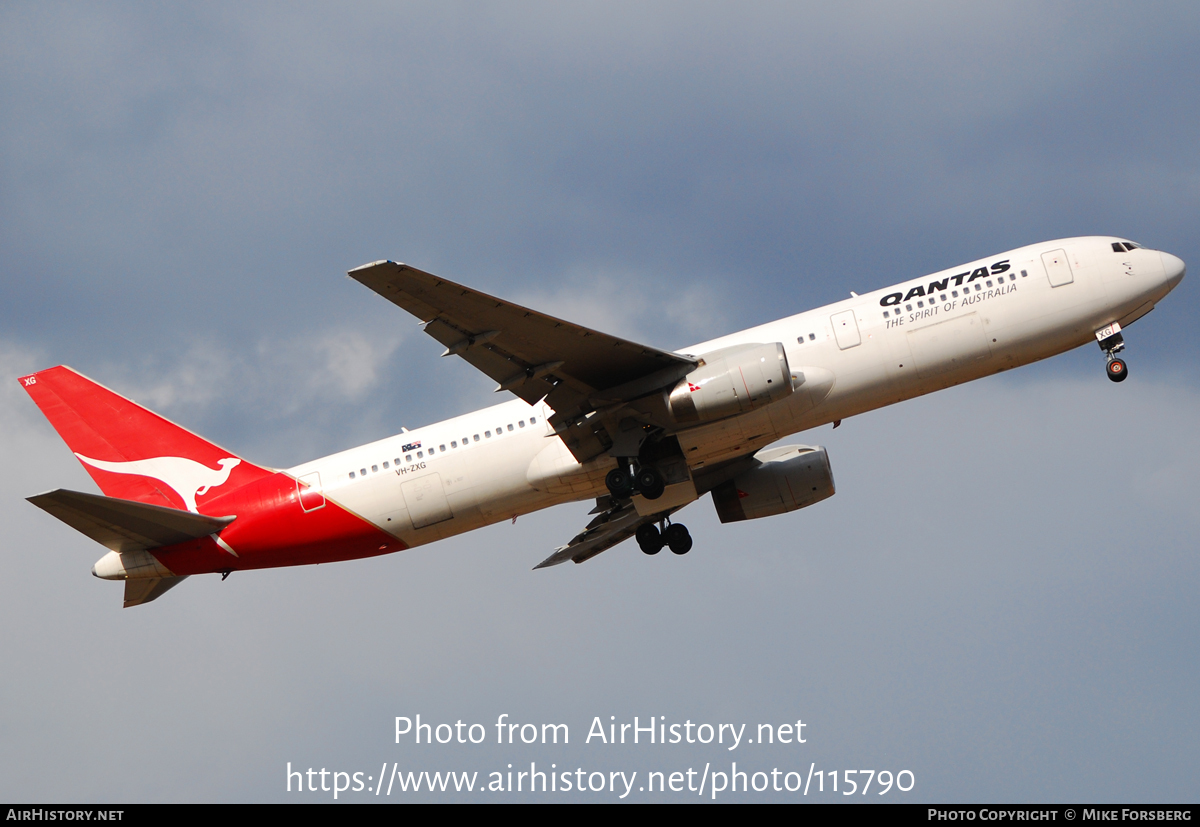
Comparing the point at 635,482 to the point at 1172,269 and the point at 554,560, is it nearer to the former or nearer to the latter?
the point at 554,560

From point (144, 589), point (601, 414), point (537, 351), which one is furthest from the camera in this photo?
point (144, 589)

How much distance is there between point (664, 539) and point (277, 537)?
12.4 metres

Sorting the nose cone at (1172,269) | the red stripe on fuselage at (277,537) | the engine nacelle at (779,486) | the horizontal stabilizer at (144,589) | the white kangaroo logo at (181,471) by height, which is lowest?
the horizontal stabilizer at (144,589)

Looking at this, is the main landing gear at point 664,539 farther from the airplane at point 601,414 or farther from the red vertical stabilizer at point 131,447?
the red vertical stabilizer at point 131,447

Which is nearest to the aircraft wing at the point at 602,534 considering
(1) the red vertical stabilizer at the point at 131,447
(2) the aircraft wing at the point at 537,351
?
(2) the aircraft wing at the point at 537,351

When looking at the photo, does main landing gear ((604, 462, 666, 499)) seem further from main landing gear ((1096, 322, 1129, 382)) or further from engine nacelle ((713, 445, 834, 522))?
main landing gear ((1096, 322, 1129, 382))

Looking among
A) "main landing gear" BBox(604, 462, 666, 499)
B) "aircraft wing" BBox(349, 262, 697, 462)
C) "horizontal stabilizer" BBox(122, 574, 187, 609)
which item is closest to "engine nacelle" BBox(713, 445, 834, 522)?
"main landing gear" BBox(604, 462, 666, 499)

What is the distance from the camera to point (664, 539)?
120 feet

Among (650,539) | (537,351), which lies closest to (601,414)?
(537,351)

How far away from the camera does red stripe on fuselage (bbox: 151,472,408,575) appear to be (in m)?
32.2

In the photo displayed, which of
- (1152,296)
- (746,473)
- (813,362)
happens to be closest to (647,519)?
(746,473)

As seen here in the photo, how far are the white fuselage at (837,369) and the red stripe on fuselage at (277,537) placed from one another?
2.11 ft

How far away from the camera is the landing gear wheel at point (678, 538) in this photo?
3644 cm

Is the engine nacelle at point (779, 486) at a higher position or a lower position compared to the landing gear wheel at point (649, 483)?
higher
